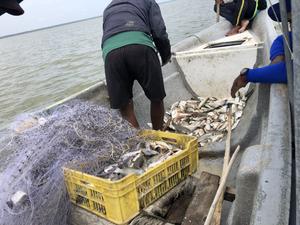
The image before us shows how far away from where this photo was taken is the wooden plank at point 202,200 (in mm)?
2666

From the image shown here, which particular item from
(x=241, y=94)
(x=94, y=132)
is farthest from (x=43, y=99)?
(x=94, y=132)

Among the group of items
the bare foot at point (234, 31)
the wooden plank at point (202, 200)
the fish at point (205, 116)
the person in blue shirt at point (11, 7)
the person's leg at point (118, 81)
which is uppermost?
the person in blue shirt at point (11, 7)

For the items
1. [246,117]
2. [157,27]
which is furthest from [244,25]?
[157,27]

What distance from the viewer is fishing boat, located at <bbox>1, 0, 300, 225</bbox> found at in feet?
5.77

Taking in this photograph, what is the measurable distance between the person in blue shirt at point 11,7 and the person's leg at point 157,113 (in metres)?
2.46

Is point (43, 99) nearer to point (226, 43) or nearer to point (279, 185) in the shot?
point (226, 43)

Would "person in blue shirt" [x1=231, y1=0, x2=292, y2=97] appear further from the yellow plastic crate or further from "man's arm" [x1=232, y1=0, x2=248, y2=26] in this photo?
→ "man's arm" [x1=232, y1=0, x2=248, y2=26]

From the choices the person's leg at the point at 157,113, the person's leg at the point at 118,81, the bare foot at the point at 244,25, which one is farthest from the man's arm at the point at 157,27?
the bare foot at the point at 244,25

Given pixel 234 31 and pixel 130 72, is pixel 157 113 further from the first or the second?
pixel 234 31

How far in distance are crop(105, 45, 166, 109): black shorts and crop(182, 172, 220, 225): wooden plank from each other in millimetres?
1418

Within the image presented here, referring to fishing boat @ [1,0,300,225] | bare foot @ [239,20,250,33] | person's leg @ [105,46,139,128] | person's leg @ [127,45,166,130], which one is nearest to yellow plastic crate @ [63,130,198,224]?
fishing boat @ [1,0,300,225]

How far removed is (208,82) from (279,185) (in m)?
4.33

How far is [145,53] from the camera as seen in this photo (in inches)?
159

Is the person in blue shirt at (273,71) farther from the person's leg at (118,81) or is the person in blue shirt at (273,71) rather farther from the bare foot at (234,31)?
the bare foot at (234,31)
